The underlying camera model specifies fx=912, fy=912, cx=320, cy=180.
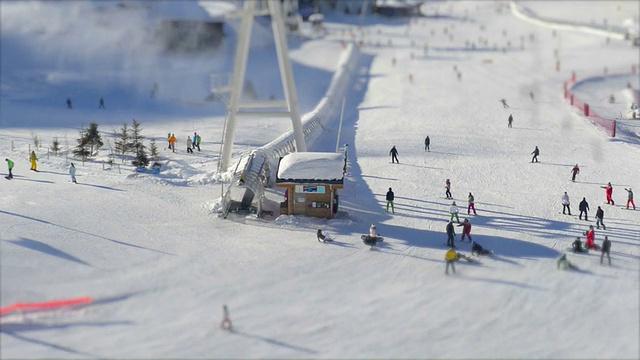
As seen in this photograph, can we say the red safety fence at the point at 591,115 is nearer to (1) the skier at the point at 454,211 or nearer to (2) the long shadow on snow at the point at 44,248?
(1) the skier at the point at 454,211

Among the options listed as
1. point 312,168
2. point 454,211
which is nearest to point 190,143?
point 312,168

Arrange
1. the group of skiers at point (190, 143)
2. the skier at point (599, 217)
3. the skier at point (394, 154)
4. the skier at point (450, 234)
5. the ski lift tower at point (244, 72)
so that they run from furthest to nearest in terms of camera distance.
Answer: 1. the group of skiers at point (190, 143)
2. the skier at point (394, 154)
3. the ski lift tower at point (244, 72)
4. the skier at point (599, 217)
5. the skier at point (450, 234)

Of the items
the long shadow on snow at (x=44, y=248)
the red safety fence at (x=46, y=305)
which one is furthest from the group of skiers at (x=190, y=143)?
the red safety fence at (x=46, y=305)

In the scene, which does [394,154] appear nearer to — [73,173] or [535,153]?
[535,153]

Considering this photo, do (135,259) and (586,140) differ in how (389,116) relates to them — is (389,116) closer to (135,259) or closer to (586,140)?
(586,140)

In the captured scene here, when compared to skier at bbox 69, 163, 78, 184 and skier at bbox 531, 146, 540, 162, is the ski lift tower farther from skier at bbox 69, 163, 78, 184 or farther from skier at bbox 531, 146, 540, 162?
skier at bbox 531, 146, 540, 162

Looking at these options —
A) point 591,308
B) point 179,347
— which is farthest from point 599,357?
point 179,347
